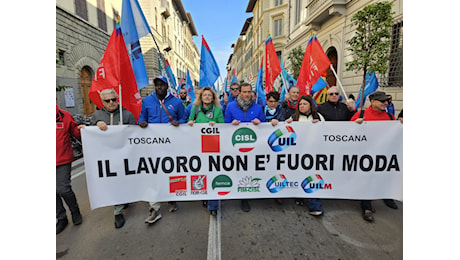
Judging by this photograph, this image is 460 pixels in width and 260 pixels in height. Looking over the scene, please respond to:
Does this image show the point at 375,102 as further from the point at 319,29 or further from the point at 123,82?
the point at 319,29

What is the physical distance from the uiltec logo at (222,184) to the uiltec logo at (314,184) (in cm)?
110

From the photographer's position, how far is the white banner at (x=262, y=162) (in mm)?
3004

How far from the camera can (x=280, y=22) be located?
25.5m

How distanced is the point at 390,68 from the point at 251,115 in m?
6.90

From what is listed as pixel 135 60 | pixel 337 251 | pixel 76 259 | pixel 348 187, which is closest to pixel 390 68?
pixel 348 187

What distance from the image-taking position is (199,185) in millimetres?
3115

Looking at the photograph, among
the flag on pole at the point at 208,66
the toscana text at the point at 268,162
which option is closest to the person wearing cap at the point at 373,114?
the toscana text at the point at 268,162

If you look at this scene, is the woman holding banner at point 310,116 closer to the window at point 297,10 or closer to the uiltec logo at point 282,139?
the uiltec logo at point 282,139

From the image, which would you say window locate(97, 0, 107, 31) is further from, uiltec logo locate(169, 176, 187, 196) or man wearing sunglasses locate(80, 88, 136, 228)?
uiltec logo locate(169, 176, 187, 196)

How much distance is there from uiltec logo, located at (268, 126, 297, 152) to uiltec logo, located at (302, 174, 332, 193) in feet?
1.91

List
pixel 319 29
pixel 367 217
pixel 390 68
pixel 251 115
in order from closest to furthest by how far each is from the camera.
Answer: pixel 367 217
pixel 251 115
pixel 390 68
pixel 319 29

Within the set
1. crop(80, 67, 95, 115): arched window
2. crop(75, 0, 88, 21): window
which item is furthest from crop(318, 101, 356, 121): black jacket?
crop(75, 0, 88, 21): window

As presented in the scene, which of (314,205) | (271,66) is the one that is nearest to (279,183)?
(314,205)

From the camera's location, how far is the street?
244 centimetres
